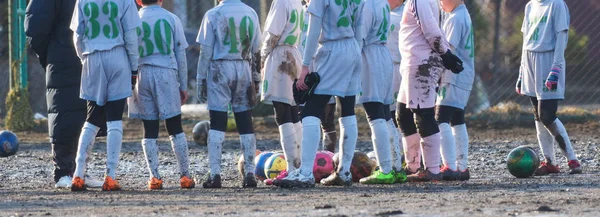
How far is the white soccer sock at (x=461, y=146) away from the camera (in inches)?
417

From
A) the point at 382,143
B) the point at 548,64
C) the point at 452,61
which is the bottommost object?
the point at 382,143

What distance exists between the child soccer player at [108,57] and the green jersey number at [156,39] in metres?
0.19

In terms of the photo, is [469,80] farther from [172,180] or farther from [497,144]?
[497,144]

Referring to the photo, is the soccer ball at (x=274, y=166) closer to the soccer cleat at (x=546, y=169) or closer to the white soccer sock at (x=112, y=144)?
the white soccer sock at (x=112, y=144)

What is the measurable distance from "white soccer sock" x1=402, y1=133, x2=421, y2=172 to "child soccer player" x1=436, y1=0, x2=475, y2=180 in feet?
0.90

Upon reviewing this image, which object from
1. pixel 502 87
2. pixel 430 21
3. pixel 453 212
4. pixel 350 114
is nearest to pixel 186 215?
pixel 453 212

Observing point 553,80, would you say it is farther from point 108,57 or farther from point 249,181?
point 108,57

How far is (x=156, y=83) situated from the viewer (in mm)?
9844

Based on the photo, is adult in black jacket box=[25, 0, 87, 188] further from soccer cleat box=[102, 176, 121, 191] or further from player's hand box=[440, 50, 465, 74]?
player's hand box=[440, 50, 465, 74]

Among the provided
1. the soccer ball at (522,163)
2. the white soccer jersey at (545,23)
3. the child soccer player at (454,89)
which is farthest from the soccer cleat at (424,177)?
the white soccer jersey at (545,23)

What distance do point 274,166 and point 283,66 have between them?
87 cm

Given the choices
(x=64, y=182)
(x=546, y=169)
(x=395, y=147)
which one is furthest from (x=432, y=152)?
(x=64, y=182)

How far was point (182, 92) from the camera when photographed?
10.1 metres

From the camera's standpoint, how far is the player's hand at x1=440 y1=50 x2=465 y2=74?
988cm
